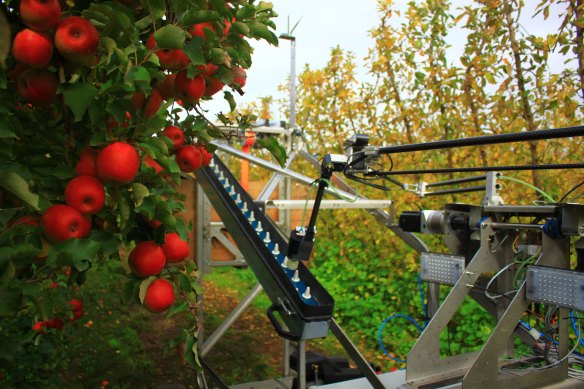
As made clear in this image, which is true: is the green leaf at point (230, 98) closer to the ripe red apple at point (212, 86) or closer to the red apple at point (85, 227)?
the ripe red apple at point (212, 86)

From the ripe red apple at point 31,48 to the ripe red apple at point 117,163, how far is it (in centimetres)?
18

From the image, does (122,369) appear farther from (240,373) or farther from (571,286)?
(571,286)

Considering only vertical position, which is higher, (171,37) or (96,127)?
(171,37)

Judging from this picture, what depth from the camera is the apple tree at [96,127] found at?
868mm

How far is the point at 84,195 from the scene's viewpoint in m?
0.93

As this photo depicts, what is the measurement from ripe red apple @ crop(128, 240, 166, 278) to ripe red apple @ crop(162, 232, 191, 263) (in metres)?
0.05

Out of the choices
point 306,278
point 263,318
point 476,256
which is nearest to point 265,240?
point 306,278

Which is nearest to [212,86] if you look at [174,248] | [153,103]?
[153,103]

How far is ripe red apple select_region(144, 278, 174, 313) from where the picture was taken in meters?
1.10

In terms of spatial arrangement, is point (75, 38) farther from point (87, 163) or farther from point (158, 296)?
point (158, 296)

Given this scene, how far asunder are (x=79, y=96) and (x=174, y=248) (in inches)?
16.7

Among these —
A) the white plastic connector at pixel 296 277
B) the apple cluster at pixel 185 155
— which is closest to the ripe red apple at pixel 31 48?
the apple cluster at pixel 185 155

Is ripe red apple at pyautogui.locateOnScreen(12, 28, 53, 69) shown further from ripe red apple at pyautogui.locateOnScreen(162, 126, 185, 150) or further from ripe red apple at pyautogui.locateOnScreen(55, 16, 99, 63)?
ripe red apple at pyautogui.locateOnScreen(162, 126, 185, 150)

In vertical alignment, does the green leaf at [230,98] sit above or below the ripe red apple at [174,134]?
above
